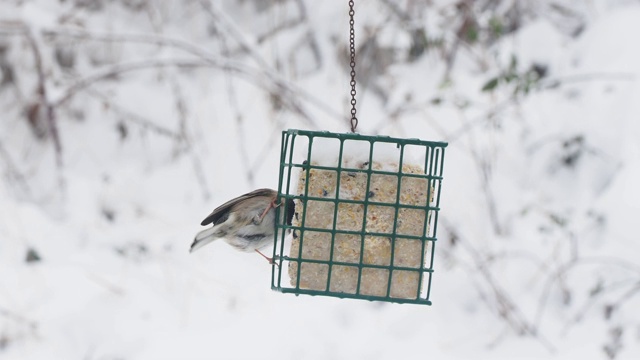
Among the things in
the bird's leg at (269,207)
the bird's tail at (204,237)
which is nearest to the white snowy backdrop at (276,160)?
the bird's tail at (204,237)

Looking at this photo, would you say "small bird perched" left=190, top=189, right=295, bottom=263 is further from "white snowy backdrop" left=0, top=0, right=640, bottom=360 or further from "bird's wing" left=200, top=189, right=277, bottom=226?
"white snowy backdrop" left=0, top=0, right=640, bottom=360

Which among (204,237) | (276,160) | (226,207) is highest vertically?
(276,160)

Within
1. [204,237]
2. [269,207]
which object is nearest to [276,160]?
[204,237]

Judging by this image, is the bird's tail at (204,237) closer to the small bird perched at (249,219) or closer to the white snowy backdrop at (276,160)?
the small bird perched at (249,219)

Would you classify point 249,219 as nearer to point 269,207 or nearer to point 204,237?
point 269,207

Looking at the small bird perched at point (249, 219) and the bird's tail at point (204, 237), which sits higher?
the small bird perched at point (249, 219)

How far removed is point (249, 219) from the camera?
348 cm

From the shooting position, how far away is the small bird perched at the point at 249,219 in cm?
346

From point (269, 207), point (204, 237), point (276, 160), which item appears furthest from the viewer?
point (276, 160)

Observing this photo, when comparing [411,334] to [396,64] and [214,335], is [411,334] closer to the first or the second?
[214,335]

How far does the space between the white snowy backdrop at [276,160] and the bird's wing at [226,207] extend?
2748 millimetres

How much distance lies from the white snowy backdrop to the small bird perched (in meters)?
2.74

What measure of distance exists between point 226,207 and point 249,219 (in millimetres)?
103

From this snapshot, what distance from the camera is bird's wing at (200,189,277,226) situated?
346 centimetres
